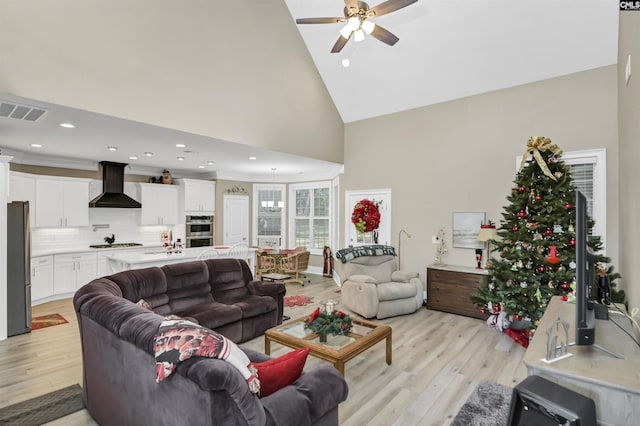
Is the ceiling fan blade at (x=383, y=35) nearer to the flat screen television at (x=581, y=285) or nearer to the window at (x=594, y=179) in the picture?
the flat screen television at (x=581, y=285)

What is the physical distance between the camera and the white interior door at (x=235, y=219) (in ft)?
27.6

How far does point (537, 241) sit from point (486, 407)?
2085 mm

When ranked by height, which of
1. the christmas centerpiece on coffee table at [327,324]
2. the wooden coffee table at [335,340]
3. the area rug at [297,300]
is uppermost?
the christmas centerpiece on coffee table at [327,324]

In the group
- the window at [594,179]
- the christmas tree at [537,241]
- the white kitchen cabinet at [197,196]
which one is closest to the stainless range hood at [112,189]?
the white kitchen cabinet at [197,196]

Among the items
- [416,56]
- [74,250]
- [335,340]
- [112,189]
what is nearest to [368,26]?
[416,56]

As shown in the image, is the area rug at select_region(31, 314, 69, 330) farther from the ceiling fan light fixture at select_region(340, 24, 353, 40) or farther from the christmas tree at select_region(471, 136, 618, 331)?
the christmas tree at select_region(471, 136, 618, 331)

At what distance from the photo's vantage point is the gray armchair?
4668mm

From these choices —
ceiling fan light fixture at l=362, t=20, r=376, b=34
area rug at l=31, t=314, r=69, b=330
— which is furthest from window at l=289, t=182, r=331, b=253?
area rug at l=31, t=314, r=69, b=330

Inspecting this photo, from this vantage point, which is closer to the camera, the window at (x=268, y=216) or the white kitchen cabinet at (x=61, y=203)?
the white kitchen cabinet at (x=61, y=203)

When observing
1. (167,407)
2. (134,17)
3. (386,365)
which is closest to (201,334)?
(167,407)

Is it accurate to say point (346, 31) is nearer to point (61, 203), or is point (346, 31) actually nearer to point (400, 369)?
point (400, 369)

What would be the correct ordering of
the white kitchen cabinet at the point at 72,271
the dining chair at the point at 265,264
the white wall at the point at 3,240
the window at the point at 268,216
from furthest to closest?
the window at the point at 268,216
the dining chair at the point at 265,264
the white kitchen cabinet at the point at 72,271
the white wall at the point at 3,240

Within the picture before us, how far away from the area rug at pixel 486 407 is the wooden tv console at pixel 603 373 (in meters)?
0.93

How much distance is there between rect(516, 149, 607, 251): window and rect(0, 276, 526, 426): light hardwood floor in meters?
1.94
